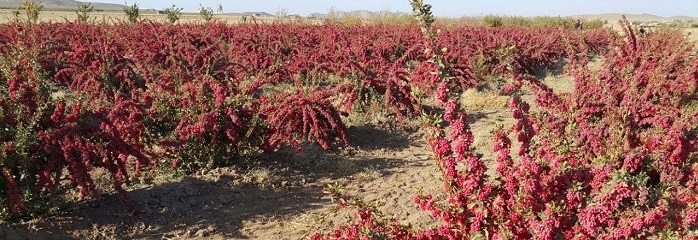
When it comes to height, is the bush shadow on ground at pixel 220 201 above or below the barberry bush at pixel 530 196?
below

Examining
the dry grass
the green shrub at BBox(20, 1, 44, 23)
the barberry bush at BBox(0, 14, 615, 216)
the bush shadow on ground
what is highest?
the green shrub at BBox(20, 1, 44, 23)

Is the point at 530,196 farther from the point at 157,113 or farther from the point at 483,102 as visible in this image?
the point at 483,102

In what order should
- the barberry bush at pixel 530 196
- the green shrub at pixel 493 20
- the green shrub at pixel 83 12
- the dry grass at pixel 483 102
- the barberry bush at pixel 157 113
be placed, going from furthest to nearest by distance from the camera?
the green shrub at pixel 493 20 < the green shrub at pixel 83 12 < the dry grass at pixel 483 102 < the barberry bush at pixel 157 113 < the barberry bush at pixel 530 196

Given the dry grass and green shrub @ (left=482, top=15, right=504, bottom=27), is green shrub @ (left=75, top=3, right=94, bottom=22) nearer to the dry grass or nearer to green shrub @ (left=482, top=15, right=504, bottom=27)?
the dry grass

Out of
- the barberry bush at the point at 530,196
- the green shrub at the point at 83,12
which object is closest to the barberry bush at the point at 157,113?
the barberry bush at the point at 530,196

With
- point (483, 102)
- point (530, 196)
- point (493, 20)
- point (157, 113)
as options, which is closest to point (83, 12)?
point (483, 102)

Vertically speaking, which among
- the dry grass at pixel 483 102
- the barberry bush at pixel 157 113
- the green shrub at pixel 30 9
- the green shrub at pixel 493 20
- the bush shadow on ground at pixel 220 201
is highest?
the green shrub at pixel 30 9

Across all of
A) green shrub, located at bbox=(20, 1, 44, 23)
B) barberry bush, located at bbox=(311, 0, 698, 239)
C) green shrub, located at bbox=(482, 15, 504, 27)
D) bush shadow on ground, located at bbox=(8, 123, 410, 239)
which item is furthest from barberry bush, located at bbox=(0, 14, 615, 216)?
green shrub, located at bbox=(482, 15, 504, 27)

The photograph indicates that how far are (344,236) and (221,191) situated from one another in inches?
107

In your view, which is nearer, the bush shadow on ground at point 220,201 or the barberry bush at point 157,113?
the barberry bush at point 157,113

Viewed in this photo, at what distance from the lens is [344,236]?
2.86 meters

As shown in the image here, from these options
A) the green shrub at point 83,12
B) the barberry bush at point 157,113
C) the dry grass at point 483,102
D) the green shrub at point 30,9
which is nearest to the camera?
the barberry bush at point 157,113

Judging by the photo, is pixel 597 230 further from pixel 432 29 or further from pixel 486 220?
pixel 432 29

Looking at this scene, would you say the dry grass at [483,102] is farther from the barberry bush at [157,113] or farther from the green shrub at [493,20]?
the green shrub at [493,20]
